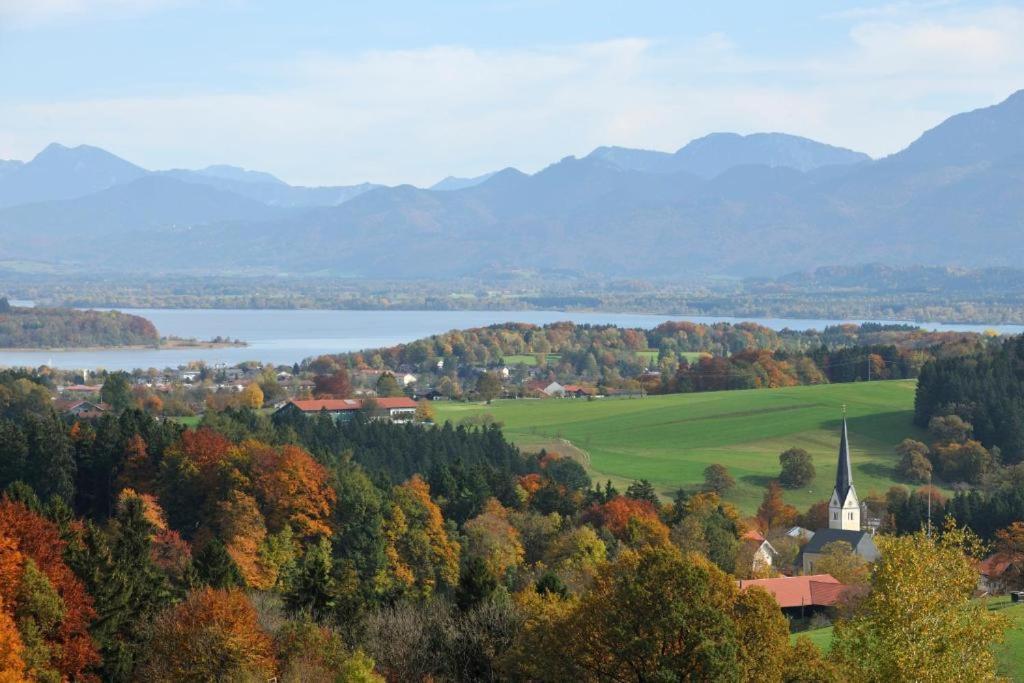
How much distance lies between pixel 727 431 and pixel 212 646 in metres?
51.0

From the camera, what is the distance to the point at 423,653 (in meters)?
28.5

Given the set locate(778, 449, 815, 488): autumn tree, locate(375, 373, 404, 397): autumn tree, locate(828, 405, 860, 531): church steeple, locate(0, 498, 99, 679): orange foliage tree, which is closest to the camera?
locate(0, 498, 99, 679): orange foliage tree

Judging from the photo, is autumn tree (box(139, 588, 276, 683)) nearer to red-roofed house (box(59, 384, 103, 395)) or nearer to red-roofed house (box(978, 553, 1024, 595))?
red-roofed house (box(978, 553, 1024, 595))

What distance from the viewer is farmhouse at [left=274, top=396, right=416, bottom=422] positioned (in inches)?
3206

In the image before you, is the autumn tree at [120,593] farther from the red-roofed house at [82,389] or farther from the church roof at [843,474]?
the red-roofed house at [82,389]

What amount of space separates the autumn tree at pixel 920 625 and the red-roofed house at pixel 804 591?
17.4 metres

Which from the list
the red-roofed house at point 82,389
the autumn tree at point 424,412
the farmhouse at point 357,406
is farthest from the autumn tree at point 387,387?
the red-roofed house at point 82,389

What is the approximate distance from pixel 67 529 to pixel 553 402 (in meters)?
58.0

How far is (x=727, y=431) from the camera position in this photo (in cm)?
7600

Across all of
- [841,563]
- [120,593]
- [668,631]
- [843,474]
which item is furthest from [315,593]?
[843,474]

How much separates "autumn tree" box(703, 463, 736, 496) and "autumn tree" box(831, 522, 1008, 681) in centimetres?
3729

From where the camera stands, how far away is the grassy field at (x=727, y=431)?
65.2m

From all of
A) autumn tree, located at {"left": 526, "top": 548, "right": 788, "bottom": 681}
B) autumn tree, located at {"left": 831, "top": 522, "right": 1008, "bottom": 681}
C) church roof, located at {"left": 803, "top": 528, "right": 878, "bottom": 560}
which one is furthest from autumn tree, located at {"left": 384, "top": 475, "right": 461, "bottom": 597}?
autumn tree, located at {"left": 831, "top": 522, "right": 1008, "bottom": 681}

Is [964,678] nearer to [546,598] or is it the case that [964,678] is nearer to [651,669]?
[651,669]
